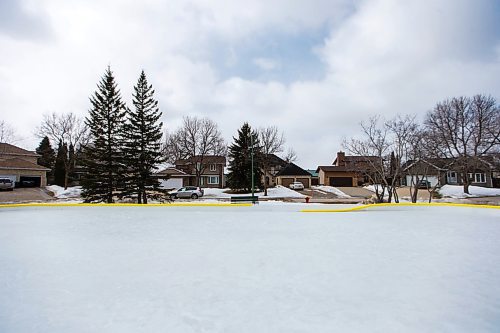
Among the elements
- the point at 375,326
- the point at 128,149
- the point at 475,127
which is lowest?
the point at 375,326

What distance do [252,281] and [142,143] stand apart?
73.9 ft

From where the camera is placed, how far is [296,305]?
10.1ft

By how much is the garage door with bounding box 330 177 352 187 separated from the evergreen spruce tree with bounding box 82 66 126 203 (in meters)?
34.8

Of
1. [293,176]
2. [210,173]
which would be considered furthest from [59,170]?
[293,176]

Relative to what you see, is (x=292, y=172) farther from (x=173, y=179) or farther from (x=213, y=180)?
(x=173, y=179)

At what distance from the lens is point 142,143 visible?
24297 millimetres

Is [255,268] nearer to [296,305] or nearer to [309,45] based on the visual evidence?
[296,305]

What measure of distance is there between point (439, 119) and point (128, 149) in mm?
30391

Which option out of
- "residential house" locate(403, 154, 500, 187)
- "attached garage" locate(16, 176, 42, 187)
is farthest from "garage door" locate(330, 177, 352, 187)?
"attached garage" locate(16, 176, 42, 187)

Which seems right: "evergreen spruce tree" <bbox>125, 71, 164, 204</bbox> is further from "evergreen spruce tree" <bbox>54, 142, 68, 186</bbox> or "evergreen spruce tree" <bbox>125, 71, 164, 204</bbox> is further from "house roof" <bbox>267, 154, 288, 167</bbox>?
"evergreen spruce tree" <bbox>54, 142, 68, 186</bbox>

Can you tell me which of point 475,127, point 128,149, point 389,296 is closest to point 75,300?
point 389,296

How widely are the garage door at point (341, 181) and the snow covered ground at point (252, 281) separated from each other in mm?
42992

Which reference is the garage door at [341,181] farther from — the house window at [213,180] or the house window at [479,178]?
the house window at [213,180]

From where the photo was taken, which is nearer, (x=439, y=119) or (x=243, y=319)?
(x=243, y=319)
